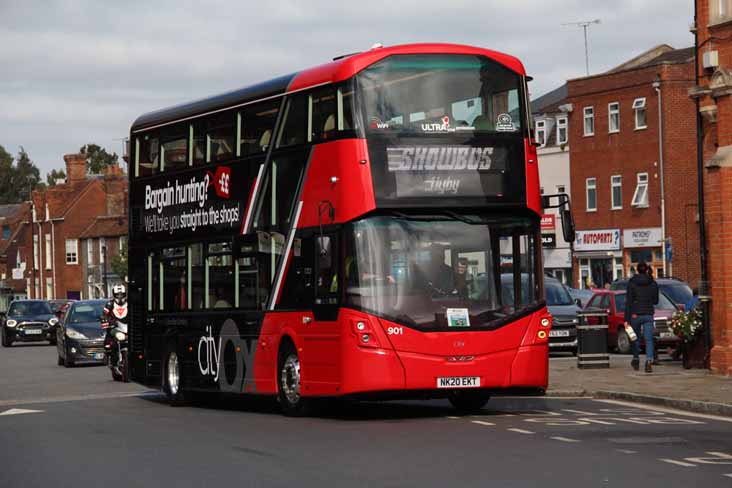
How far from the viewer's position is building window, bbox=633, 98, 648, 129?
2761 inches

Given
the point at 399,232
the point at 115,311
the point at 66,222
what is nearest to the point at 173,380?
the point at 399,232

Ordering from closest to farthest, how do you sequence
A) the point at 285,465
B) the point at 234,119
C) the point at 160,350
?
the point at 285,465, the point at 234,119, the point at 160,350

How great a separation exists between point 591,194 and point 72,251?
5444 centimetres

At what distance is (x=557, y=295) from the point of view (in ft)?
121

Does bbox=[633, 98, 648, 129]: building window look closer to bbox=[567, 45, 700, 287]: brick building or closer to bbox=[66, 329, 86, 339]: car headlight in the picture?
bbox=[567, 45, 700, 287]: brick building

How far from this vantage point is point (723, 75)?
24609mm

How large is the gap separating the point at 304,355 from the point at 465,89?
3.69 meters

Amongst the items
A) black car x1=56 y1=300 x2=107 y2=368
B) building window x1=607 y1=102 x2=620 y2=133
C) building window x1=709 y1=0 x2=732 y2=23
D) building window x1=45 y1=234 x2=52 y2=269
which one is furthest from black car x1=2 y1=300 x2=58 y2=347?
building window x1=45 y1=234 x2=52 y2=269

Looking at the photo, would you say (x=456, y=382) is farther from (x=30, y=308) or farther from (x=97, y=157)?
(x=97, y=157)

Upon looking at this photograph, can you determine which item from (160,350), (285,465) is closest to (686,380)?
(160,350)

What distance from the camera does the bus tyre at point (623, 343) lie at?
3681cm

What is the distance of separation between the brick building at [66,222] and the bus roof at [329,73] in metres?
96.6

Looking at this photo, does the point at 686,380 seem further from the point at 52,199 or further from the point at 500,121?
the point at 52,199

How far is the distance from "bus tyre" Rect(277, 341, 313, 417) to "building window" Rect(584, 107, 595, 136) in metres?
56.3
